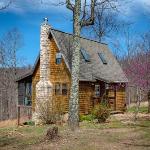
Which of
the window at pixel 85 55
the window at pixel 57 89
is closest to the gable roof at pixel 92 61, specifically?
the window at pixel 85 55

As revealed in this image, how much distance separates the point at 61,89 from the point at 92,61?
14.6ft

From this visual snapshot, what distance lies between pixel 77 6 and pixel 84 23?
1.03 metres

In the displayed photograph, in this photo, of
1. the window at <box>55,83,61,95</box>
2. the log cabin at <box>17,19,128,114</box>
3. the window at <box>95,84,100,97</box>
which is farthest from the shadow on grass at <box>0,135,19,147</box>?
the window at <box>95,84,100,97</box>

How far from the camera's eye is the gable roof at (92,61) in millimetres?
32309

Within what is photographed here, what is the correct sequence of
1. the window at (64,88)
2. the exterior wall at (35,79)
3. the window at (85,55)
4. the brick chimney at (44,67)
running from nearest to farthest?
the window at (64,88)
the brick chimney at (44,67)
the window at (85,55)
the exterior wall at (35,79)

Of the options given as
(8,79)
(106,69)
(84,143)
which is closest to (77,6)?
(84,143)

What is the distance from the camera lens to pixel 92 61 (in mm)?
35031

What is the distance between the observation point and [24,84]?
36656 millimetres

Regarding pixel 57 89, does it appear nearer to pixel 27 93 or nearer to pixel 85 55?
pixel 85 55

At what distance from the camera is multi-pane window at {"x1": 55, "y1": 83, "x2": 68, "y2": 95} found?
32.3 metres

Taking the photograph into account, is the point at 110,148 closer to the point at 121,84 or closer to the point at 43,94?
the point at 43,94

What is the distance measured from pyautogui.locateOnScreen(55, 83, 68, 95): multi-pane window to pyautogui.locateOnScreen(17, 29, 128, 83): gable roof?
6.22ft

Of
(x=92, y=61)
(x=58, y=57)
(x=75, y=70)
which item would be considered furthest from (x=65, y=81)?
(x=75, y=70)

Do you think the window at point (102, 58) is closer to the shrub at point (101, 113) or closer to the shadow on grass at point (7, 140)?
the shrub at point (101, 113)
